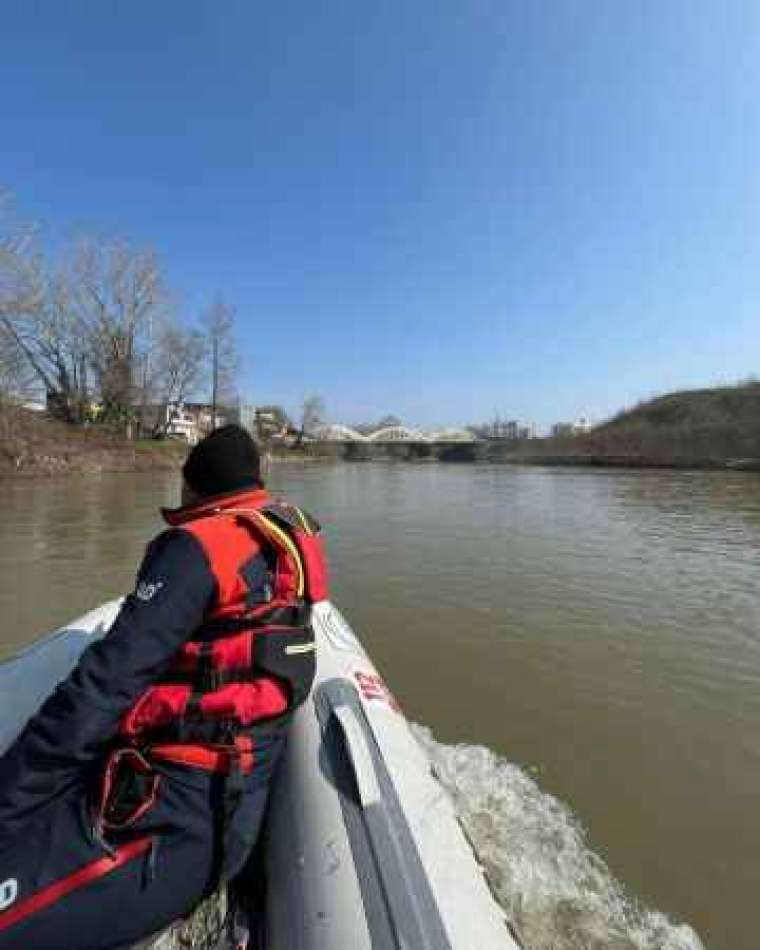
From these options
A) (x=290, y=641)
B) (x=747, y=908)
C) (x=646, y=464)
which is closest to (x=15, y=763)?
(x=290, y=641)

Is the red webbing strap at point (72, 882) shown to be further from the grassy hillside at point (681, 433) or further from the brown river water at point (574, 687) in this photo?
the grassy hillside at point (681, 433)

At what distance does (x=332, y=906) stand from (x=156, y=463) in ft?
121

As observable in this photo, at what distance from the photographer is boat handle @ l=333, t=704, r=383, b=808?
165cm

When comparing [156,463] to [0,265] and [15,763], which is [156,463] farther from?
[15,763]

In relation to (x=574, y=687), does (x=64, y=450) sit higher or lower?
higher

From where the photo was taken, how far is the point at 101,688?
4.57ft

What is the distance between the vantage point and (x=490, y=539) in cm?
1076

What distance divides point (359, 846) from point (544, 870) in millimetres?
1049

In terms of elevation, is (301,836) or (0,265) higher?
(0,265)

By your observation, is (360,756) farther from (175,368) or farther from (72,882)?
(175,368)

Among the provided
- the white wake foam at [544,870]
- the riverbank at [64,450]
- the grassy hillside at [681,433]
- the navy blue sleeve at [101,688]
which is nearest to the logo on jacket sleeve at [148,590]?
the navy blue sleeve at [101,688]

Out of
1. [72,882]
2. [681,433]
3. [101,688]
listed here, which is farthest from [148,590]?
[681,433]

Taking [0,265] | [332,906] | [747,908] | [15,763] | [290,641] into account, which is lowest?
[747,908]

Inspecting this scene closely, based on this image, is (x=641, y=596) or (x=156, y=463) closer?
(x=641, y=596)
